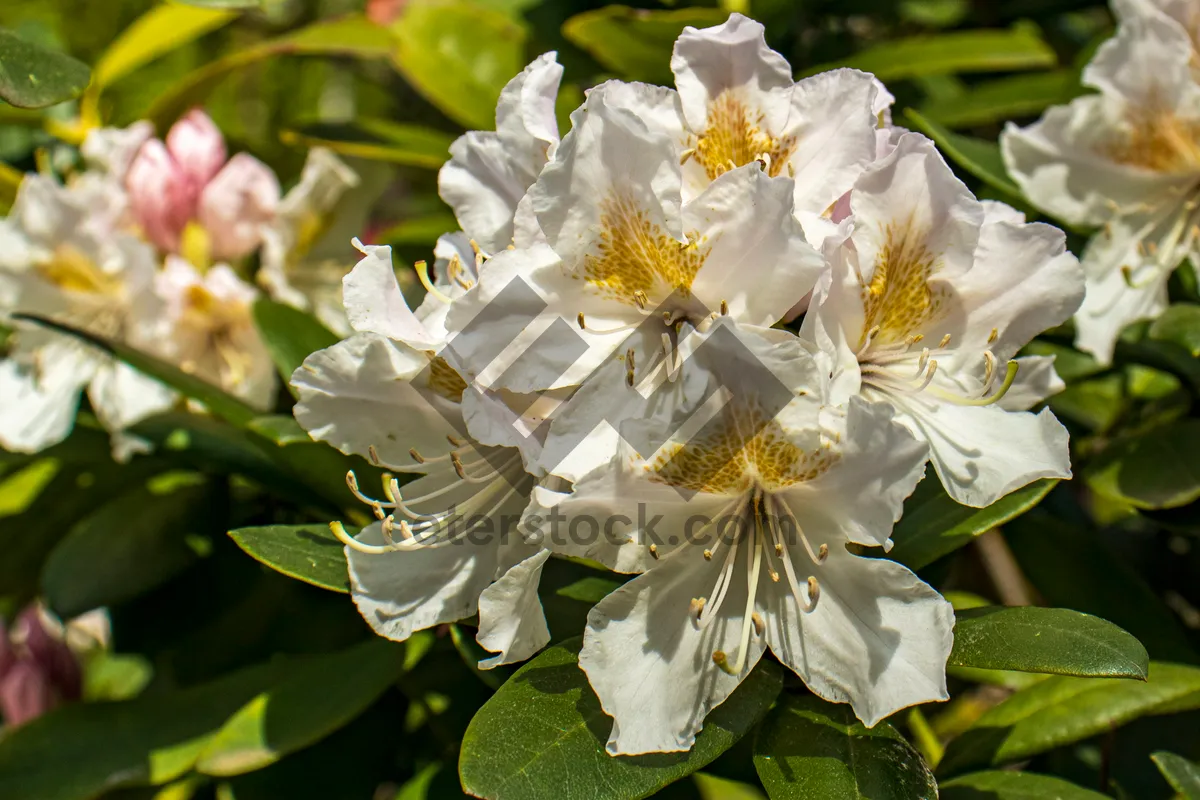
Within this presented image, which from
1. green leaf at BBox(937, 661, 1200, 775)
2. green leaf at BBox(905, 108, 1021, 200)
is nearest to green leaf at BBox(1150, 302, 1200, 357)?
green leaf at BBox(905, 108, 1021, 200)

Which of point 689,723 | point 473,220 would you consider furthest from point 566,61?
point 689,723

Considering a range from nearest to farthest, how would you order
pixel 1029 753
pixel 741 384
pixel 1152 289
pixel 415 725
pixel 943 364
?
pixel 741 384
pixel 943 364
pixel 1029 753
pixel 1152 289
pixel 415 725

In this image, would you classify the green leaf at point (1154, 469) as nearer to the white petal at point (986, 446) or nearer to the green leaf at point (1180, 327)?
the green leaf at point (1180, 327)

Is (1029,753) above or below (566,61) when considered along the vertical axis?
below

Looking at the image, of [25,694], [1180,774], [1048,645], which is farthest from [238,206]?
[1180,774]

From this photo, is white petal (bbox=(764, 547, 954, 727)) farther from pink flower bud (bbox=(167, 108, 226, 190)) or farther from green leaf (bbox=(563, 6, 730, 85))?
pink flower bud (bbox=(167, 108, 226, 190))

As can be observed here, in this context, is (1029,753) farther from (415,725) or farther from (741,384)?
(415,725)

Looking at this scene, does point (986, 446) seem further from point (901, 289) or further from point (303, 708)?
point (303, 708)
